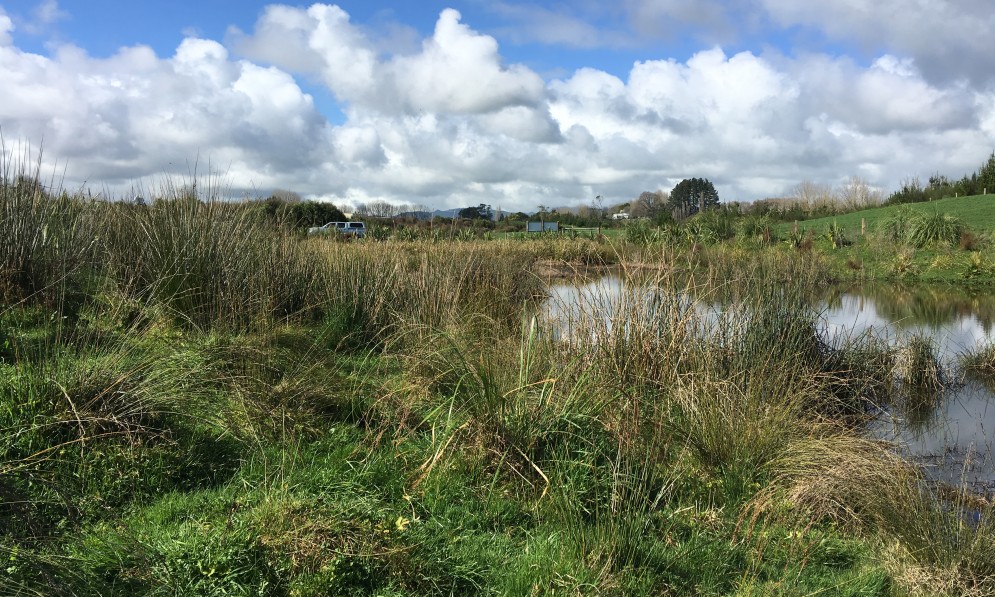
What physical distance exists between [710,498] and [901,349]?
16.2ft

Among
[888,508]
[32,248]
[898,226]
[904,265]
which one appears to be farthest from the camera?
[898,226]

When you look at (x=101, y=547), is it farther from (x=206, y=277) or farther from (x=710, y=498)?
(x=206, y=277)

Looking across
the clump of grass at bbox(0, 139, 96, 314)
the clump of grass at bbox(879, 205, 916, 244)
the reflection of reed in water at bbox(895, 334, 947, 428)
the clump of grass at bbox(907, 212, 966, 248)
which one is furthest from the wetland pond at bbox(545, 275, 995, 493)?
the clump of grass at bbox(879, 205, 916, 244)

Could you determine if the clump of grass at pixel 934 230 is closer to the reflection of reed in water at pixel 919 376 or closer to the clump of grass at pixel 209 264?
the reflection of reed in water at pixel 919 376

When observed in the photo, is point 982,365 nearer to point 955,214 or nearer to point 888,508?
point 888,508

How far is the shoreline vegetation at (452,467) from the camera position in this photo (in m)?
2.48

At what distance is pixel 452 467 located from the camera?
3377 millimetres

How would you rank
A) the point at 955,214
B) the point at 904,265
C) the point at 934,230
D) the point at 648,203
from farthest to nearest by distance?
the point at 648,203
the point at 955,214
the point at 934,230
the point at 904,265

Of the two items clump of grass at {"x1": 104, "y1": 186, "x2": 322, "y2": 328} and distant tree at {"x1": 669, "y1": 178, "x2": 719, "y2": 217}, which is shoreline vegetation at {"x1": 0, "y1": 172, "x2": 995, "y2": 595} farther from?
distant tree at {"x1": 669, "y1": 178, "x2": 719, "y2": 217}

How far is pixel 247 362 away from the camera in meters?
4.29

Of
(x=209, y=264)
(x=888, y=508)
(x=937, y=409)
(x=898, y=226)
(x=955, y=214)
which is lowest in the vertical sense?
(x=937, y=409)

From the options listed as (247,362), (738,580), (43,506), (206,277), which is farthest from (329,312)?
(738,580)

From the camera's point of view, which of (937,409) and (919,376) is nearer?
(937,409)

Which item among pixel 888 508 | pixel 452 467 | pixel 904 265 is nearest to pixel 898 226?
pixel 904 265
